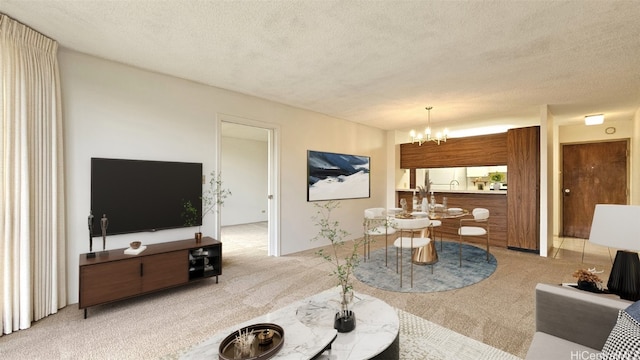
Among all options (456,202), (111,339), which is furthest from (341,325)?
(456,202)

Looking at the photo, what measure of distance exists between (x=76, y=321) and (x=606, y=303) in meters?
3.85

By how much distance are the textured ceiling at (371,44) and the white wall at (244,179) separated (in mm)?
4197

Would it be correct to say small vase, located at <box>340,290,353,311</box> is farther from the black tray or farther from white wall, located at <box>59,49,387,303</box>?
white wall, located at <box>59,49,387,303</box>

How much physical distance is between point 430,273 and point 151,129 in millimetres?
3951

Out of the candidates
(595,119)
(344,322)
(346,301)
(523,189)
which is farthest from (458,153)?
(344,322)

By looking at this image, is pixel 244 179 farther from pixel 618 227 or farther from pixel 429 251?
pixel 618 227

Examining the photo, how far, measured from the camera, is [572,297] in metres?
1.53

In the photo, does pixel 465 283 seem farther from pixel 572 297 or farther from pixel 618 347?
pixel 618 347

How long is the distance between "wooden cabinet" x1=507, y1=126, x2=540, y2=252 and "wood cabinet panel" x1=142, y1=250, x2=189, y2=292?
17.6ft

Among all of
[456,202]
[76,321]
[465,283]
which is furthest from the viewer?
[456,202]

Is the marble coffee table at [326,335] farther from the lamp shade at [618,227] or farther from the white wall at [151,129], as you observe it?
the white wall at [151,129]

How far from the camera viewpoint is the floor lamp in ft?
4.88

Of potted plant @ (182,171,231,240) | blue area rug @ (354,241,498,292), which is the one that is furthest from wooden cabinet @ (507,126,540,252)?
potted plant @ (182,171,231,240)

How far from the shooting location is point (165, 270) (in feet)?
9.63
